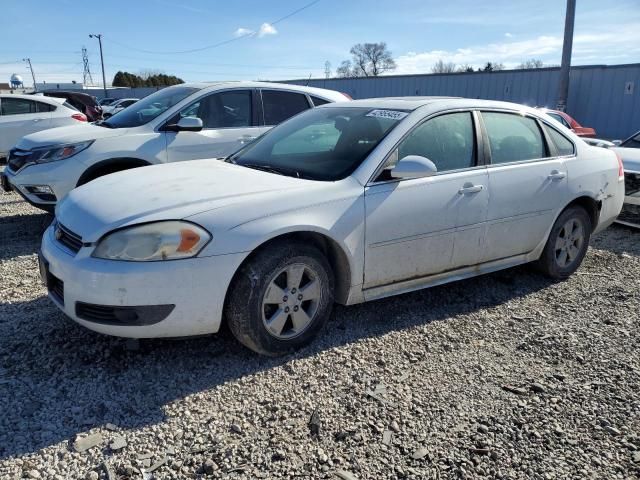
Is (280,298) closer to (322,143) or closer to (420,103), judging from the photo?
(322,143)

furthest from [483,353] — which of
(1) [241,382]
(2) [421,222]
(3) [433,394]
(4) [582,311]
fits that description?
(1) [241,382]

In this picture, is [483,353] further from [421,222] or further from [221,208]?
[221,208]

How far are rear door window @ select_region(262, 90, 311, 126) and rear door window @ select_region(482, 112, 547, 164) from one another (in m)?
2.93

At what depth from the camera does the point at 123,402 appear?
2723mm

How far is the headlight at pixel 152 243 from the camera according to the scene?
2779mm

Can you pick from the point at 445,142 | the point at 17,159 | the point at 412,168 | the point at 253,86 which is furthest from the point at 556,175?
the point at 17,159

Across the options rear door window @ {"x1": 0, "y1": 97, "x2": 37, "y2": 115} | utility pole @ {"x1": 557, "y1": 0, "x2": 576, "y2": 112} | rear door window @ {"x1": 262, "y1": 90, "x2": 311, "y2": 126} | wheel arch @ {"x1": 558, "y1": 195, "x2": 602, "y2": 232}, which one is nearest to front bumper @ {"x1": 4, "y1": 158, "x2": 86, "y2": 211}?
rear door window @ {"x1": 262, "y1": 90, "x2": 311, "y2": 126}

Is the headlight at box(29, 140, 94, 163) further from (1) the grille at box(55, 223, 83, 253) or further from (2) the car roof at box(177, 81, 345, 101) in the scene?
(1) the grille at box(55, 223, 83, 253)

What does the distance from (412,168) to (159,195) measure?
1548 mm

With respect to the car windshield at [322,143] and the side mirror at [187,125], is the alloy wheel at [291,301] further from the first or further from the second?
the side mirror at [187,125]

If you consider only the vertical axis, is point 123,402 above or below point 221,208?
below

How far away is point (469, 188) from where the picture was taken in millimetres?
3816

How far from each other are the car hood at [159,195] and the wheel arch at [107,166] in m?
1.88

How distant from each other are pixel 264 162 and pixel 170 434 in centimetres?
205
